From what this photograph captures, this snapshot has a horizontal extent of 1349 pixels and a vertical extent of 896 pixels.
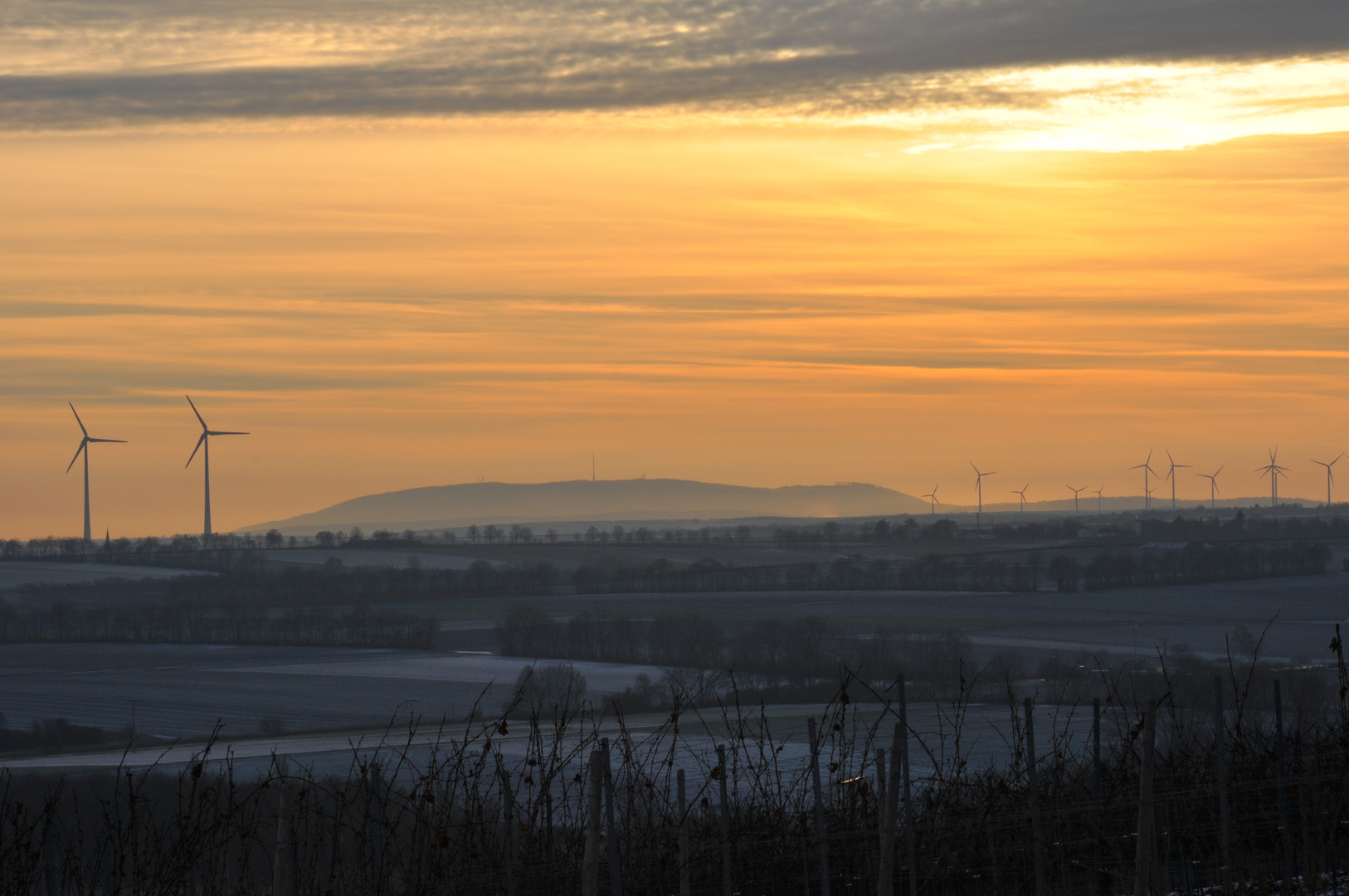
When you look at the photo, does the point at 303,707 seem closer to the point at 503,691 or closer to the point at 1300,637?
the point at 503,691

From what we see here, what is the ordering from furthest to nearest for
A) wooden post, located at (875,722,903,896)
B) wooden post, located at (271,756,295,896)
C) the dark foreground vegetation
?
the dark foreground vegetation → wooden post, located at (875,722,903,896) → wooden post, located at (271,756,295,896)

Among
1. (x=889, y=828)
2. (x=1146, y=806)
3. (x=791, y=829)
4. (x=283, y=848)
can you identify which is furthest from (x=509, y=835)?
(x=1146, y=806)

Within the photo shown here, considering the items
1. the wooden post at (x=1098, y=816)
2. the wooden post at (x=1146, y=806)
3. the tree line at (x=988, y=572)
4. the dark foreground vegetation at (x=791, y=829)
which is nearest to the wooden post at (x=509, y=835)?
the dark foreground vegetation at (x=791, y=829)

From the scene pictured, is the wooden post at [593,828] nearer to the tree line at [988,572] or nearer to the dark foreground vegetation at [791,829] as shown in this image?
the dark foreground vegetation at [791,829]

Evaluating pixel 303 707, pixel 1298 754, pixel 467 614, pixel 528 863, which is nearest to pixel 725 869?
pixel 528 863

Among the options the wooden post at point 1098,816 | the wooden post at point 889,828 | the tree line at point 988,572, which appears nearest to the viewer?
the wooden post at point 889,828

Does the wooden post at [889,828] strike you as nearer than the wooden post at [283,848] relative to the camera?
No

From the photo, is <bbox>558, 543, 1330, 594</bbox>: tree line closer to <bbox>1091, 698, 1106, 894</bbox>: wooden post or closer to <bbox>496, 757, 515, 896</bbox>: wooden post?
<bbox>1091, 698, 1106, 894</bbox>: wooden post

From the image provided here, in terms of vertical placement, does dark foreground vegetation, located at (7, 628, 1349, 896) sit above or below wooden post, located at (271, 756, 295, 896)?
below

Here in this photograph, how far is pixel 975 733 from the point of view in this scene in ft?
144

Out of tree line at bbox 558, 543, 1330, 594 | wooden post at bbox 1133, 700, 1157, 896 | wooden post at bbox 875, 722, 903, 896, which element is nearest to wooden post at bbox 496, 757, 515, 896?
wooden post at bbox 875, 722, 903, 896

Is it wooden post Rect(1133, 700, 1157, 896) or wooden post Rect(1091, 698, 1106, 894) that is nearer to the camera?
wooden post Rect(1133, 700, 1157, 896)

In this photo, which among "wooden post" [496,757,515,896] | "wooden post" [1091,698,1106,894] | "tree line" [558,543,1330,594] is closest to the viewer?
"wooden post" [496,757,515,896]

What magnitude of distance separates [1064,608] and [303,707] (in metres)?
74.8
